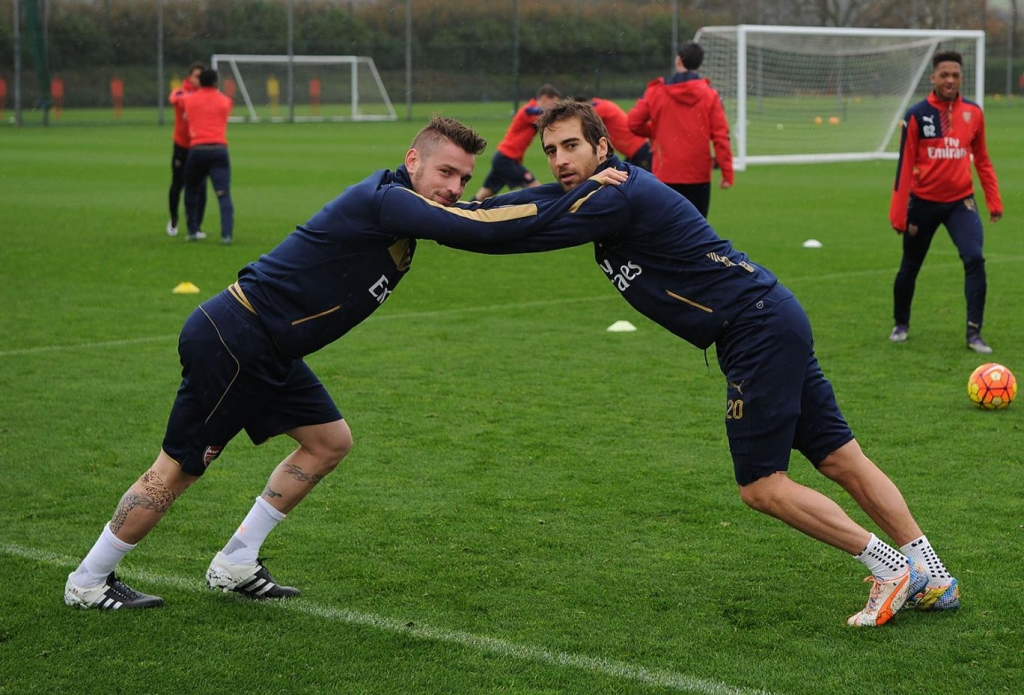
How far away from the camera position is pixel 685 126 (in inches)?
524

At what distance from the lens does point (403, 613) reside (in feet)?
16.3

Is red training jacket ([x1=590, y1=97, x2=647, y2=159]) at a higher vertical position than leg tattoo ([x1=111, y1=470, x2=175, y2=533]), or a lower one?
higher

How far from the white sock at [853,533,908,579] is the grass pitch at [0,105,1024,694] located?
216mm

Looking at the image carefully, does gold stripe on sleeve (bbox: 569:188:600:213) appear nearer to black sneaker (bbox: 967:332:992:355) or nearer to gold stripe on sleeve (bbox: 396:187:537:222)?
gold stripe on sleeve (bbox: 396:187:537:222)

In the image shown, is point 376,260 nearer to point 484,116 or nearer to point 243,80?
point 484,116

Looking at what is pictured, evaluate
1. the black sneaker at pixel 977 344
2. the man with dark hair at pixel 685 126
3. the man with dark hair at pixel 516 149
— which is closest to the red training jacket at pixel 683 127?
the man with dark hair at pixel 685 126

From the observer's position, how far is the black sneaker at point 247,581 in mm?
5094

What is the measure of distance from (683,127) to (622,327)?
3163mm

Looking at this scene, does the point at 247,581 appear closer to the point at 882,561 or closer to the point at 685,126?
the point at 882,561

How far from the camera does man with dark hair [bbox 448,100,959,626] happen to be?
4.57 meters

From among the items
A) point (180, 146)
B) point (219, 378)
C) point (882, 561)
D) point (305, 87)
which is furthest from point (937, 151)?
point (305, 87)

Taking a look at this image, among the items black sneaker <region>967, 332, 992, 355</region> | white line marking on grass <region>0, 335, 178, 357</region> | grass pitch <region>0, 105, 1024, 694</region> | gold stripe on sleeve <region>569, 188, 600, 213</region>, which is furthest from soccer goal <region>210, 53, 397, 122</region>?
gold stripe on sleeve <region>569, 188, 600, 213</region>

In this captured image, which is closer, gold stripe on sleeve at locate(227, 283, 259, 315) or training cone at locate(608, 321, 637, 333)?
gold stripe on sleeve at locate(227, 283, 259, 315)

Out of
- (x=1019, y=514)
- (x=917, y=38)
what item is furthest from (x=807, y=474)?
(x=917, y=38)
